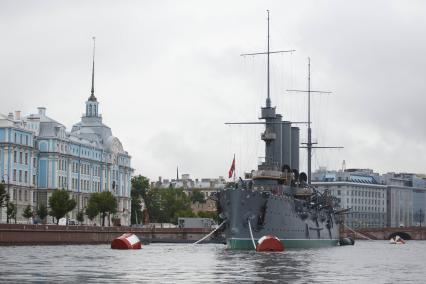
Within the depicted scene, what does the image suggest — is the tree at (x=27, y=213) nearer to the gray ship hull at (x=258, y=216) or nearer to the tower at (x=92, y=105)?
the tower at (x=92, y=105)

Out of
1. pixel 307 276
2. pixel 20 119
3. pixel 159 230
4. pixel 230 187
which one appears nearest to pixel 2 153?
pixel 20 119

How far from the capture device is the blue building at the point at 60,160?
140000mm

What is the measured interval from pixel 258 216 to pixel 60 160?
75003 mm

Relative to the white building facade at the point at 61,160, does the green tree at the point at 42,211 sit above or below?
Result: below

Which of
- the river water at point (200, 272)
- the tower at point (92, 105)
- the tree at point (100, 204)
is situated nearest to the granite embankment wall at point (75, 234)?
the tree at point (100, 204)

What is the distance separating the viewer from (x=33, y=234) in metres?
98.3

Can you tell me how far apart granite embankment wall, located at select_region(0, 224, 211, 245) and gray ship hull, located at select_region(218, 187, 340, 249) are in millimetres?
19934

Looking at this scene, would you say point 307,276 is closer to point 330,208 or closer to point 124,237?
point 124,237

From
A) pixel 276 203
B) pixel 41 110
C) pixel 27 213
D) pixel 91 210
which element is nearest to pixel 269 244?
pixel 276 203

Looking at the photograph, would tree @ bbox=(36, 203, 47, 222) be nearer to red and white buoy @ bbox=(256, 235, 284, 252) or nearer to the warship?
the warship

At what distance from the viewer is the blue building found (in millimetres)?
140000

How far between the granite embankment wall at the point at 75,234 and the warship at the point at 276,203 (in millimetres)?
19466

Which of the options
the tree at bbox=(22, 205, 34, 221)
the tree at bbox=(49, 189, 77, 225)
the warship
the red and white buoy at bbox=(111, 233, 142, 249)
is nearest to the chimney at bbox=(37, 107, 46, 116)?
the tree at bbox=(22, 205, 34, 221)

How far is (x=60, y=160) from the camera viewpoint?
154 metres
